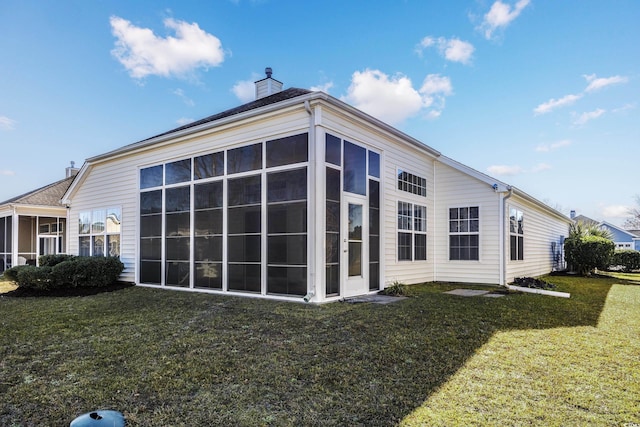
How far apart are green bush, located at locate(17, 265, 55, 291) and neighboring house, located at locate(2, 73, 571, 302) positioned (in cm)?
185

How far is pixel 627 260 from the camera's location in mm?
20266

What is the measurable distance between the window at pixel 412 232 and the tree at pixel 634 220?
37852 millimetres

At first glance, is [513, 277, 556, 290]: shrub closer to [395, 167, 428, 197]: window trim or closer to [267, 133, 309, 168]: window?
[395, 167, 428, 197]: window trim

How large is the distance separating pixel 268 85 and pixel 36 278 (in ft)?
27.0

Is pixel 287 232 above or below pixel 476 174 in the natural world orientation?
below

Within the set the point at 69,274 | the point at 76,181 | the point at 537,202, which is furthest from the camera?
the point at 537,202

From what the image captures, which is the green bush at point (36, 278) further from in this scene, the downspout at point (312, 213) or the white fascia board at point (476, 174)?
the white fascia board at point (476, 174)

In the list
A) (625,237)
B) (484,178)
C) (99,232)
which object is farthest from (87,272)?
(625,237)

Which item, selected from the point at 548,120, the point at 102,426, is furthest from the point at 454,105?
the point at 102,426

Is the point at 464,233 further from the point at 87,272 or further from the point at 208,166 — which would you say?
the point at 87,272

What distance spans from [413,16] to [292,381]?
1062cm

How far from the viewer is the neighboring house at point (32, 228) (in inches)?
585

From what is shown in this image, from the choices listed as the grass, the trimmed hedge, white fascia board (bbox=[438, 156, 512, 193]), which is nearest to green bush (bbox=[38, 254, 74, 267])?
the trimmed hedge

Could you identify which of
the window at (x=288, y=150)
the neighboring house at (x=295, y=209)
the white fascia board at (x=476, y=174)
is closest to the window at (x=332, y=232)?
the neighboring house at (x=295, y=209)
